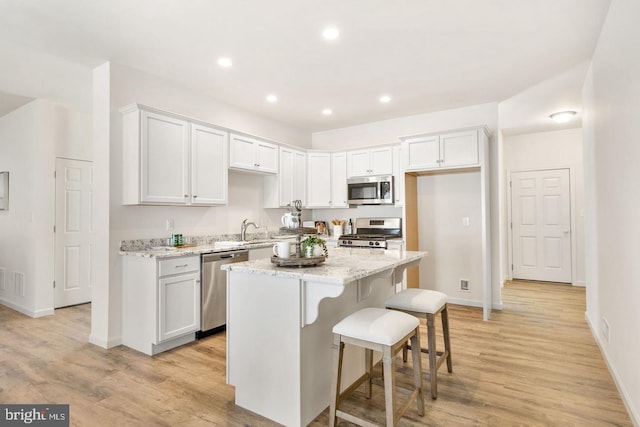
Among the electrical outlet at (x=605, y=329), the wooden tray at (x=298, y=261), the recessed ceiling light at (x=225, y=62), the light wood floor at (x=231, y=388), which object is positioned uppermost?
the recessed ceiling light at (x=225, y=62)

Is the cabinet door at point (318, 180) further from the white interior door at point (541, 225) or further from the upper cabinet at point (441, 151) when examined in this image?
the white interior door at point (541, 225)

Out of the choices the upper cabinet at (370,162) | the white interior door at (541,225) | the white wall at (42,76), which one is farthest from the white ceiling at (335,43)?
the white interior door at (541,225)

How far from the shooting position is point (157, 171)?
3.39 metres

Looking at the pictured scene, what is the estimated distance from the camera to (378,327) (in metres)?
1.79

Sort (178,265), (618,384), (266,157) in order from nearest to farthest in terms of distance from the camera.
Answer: (618,384), (178,265), (266,157)

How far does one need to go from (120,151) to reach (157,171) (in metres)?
0.39

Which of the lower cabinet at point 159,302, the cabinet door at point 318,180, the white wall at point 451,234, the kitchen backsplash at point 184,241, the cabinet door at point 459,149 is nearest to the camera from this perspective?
the lower cabinet at point 159,302

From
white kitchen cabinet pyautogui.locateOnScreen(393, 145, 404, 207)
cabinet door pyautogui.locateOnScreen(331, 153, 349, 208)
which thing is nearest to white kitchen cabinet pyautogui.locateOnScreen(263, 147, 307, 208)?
cabinet door pyautogui.locateOnScreen(331, 153, 349, 208)

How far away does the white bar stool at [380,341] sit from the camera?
172 cm

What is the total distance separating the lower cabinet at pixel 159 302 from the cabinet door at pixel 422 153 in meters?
2.88

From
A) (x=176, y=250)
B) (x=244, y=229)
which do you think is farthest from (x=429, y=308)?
(x=244, y=229)

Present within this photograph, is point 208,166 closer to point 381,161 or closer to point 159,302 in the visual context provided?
point 159,302

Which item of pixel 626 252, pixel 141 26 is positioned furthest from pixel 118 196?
pixel 626 252

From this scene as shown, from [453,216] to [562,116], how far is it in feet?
7.20
